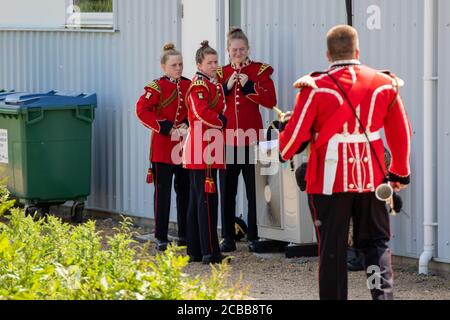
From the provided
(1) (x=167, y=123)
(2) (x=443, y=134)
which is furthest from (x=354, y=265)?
(1) (x=167, y=123)

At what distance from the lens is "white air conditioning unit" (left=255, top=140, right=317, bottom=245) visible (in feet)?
33.3

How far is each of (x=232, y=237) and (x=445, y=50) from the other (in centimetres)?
277

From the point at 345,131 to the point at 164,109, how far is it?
3.85 m

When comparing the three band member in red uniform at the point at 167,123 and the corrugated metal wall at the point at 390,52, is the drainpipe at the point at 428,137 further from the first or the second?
the three band member in red uniform at the point at 167,123

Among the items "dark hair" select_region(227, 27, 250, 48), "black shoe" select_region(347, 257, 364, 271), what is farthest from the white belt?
"dark hair" select_region(227, 27, 250, 48)

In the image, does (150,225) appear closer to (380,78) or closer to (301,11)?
(301,11)

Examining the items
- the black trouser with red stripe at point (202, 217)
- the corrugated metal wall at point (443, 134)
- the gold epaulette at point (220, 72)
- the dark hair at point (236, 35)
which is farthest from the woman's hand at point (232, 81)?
the corrugated metal wall at point (443, 134)

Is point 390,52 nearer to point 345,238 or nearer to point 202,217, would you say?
point 202,217

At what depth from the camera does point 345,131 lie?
22.7 ft

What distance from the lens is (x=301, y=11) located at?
1042 centimetres

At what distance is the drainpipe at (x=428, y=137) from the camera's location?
9.10 m
